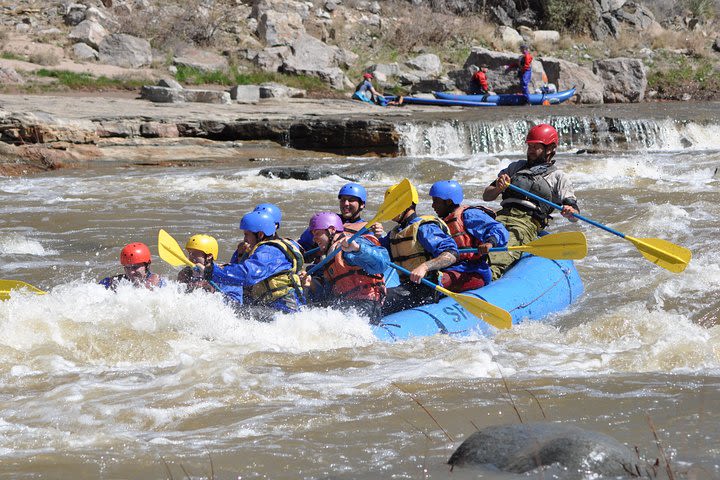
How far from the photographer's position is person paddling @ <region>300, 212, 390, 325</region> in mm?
5352

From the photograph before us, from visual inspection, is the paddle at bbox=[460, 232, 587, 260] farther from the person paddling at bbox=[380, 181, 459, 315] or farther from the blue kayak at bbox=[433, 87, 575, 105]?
the blue kayak at bbox=[433, 87, 575, 105]

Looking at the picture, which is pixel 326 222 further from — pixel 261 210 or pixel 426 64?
pixel 426 64

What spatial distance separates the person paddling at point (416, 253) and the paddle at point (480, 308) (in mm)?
103

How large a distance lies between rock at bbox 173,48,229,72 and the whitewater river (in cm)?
1297

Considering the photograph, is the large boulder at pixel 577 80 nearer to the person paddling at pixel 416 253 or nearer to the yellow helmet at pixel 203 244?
the person paddling at pixel 416 253

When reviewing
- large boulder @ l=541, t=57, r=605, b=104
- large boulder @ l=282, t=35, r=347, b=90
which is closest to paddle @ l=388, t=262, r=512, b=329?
large boulder @ l=282, t=35, r=347, b=90

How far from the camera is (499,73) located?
2267cm

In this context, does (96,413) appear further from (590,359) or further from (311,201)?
(311,201)

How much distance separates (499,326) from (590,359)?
588 millimetres

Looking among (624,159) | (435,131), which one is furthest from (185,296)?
(435,131)

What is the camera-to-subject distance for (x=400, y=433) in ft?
12.5

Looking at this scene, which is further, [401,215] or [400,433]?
[401,215]

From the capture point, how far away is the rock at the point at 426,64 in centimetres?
2412

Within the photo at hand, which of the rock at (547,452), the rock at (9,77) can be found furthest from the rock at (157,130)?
the rock at (547,452)
